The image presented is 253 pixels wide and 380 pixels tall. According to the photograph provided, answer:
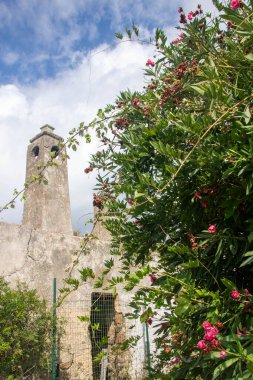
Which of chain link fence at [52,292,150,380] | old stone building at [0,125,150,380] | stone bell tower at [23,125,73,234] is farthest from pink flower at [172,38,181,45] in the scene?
stone bell tower at [23,125,73,234]

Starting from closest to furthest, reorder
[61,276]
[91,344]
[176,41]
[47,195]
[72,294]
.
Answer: [176,41], [61,276], [72,294], [91,344], [47,195]

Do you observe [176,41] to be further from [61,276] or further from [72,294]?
[72,294]

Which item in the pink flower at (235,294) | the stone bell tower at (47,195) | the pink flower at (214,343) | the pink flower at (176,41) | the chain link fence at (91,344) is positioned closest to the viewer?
the pink flower at (214,343)

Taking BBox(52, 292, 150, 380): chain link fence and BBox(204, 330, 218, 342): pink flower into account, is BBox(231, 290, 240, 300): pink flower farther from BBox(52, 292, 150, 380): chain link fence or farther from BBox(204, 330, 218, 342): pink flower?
BBox(52, 292, 150, 380): chain link fence

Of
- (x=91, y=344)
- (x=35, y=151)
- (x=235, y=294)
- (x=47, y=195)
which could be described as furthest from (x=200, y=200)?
(x=35, y=151)

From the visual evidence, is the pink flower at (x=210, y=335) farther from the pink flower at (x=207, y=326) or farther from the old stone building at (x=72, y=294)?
the old stone building at (x=72, y=294)

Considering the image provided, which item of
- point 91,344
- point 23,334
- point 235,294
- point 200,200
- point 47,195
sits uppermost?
point 47,195

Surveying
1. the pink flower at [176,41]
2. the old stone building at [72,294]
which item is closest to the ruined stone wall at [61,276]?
the old stone building at [72,294]

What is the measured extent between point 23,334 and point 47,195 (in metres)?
6.53

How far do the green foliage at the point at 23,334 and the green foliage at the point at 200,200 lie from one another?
2.46 meters

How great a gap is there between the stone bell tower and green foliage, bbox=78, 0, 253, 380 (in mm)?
8146

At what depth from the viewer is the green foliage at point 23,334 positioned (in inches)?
173

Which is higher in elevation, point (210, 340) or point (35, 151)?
point (35, 151)

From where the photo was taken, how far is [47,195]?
1080 cm
